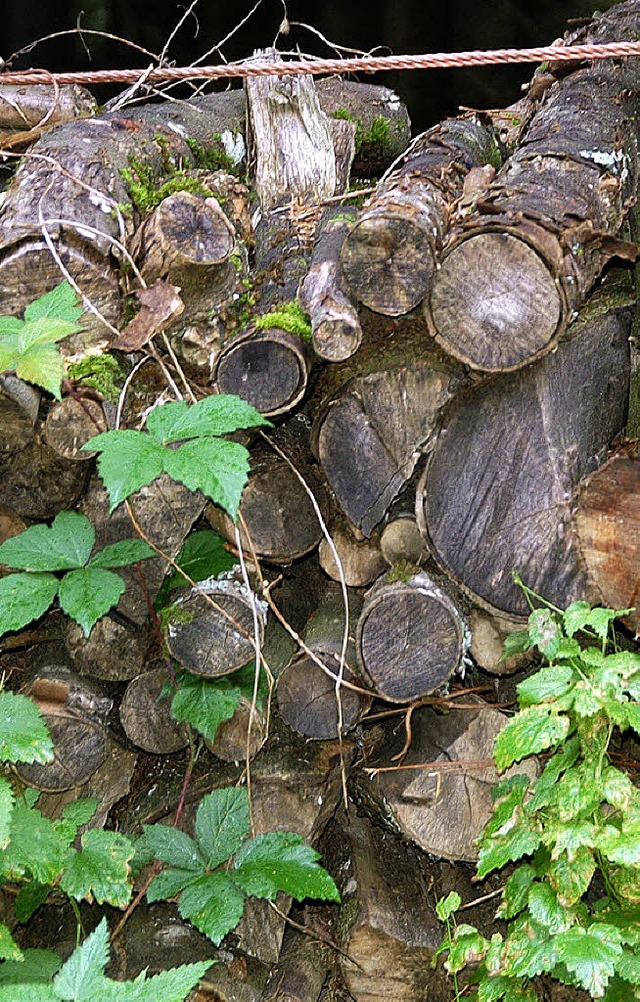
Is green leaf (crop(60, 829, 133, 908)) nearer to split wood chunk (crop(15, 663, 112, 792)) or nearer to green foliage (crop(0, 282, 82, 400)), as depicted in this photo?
split wood chunk (crop(15, 663, 112, 792))

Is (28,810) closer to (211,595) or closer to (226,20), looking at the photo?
(211,595)

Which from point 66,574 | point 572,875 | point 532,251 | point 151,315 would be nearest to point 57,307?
point 151,315

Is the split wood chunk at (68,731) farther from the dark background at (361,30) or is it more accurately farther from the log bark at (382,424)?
the dark background at (361,30)

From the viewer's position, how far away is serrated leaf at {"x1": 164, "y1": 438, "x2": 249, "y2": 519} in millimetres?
1479

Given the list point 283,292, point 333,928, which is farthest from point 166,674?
point 283,292

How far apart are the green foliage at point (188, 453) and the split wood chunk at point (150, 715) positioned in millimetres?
601

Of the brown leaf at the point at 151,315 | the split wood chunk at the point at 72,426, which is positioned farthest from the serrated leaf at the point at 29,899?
the brown leaf at the point at 151,315

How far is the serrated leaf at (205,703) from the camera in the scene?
1.87 meters

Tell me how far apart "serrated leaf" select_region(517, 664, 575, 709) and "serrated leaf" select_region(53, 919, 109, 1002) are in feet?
2.39

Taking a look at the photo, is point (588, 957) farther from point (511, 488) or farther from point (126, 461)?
point (126, 461)

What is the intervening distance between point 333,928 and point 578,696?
0.89 metres

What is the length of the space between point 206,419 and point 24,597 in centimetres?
48

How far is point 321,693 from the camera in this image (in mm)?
1924

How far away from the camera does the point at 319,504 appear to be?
200 cm
